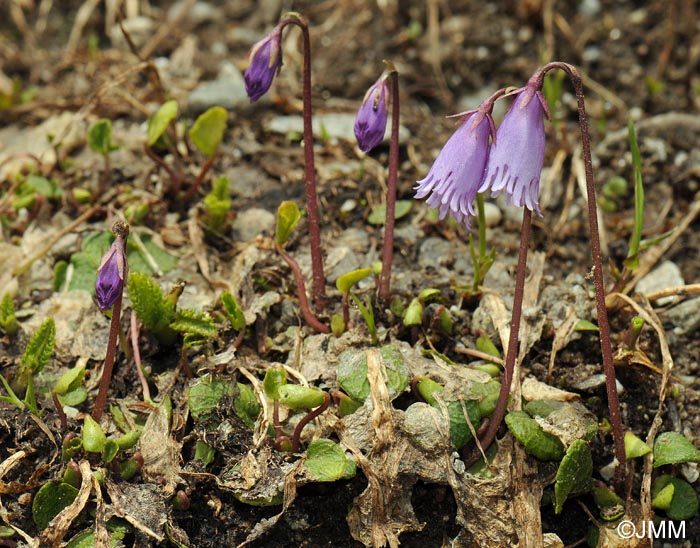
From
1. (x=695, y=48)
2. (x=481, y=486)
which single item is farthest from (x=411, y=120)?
(x=481, y=486)

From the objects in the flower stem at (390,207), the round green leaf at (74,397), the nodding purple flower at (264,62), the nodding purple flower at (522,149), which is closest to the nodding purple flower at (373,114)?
the flower stem at (390,207)

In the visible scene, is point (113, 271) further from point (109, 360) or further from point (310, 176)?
point (310, 176)

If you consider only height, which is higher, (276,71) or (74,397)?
(276,71)

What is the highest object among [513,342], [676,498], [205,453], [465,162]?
[465,162]

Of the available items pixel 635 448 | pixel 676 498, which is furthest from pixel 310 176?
pixel 676 498

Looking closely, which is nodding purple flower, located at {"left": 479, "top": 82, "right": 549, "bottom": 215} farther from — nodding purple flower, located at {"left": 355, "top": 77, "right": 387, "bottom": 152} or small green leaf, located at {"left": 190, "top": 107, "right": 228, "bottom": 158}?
small green leaf, located at {"left": 190, "top": 107, "right": 228, "bottom": 158}

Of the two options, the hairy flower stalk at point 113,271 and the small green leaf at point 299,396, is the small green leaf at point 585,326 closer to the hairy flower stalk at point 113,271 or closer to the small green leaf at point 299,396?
the small green leaf at point 299,396

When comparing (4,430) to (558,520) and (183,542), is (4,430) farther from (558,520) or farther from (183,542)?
(558,520)
